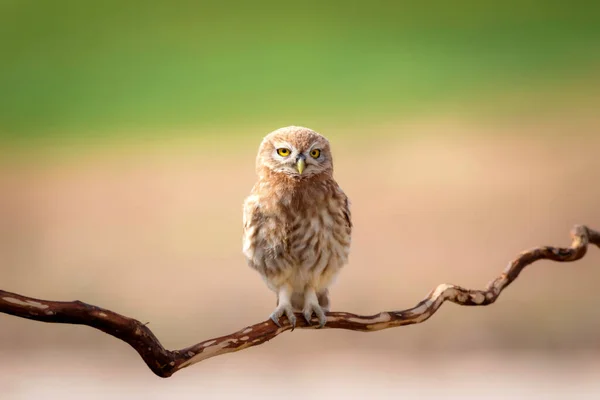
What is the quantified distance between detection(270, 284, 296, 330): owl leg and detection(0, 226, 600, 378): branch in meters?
0.03

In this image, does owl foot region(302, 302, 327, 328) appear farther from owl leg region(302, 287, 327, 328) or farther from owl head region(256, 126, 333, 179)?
owl head region(256, 126, 333, 179)

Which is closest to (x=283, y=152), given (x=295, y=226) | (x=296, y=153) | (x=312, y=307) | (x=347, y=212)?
(x=296, y=153)

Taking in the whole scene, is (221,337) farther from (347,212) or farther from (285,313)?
(347,212)

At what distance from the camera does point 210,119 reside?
5.33 meters

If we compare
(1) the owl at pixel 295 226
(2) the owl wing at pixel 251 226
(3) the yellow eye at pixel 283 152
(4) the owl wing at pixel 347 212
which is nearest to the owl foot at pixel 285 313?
(1) the owl at pixel 295 226

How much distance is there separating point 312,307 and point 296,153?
1.63 ft

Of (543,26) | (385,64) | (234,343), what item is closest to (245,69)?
(385,64)

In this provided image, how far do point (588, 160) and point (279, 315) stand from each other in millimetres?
4246

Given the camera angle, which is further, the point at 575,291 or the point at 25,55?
the point at 575,291

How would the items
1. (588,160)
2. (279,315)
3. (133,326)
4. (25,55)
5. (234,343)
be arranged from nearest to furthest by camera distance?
(133,326) < (234,343) < (279,315) < (25,55) < (588,160)

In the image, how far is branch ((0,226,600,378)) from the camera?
136 centimetres

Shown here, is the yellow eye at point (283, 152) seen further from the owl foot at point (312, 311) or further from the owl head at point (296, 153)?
the owl foot at point (312, 311)

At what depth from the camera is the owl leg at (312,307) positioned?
2.07m

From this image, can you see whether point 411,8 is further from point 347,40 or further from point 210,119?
point 210,119
